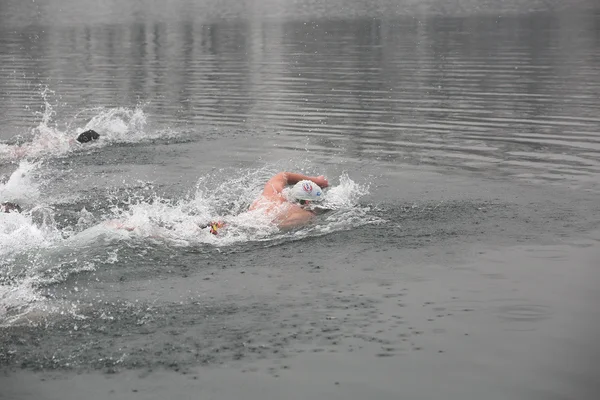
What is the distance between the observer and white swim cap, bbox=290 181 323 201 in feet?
47.2

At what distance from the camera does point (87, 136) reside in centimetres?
2067

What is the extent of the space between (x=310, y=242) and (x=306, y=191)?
1.55 metres

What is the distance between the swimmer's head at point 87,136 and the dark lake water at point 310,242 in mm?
362

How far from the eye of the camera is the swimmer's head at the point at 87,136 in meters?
20.6

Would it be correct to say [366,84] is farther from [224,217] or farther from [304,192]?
[224,217]

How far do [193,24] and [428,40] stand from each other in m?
24.4

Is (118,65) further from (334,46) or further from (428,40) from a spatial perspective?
(428,40)

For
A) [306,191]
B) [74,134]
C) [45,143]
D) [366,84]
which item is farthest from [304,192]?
[366,84]

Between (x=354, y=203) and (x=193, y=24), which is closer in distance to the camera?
(x=354, y=203)

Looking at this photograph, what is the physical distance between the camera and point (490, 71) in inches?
1305

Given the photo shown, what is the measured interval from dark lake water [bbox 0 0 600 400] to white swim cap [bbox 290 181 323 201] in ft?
1.91

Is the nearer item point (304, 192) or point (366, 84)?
point (304, 192)

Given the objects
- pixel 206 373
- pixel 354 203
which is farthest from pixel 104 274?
pixel 354 203

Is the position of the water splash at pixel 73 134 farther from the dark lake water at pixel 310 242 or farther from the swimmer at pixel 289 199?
the swimmer at pixel 289 199
